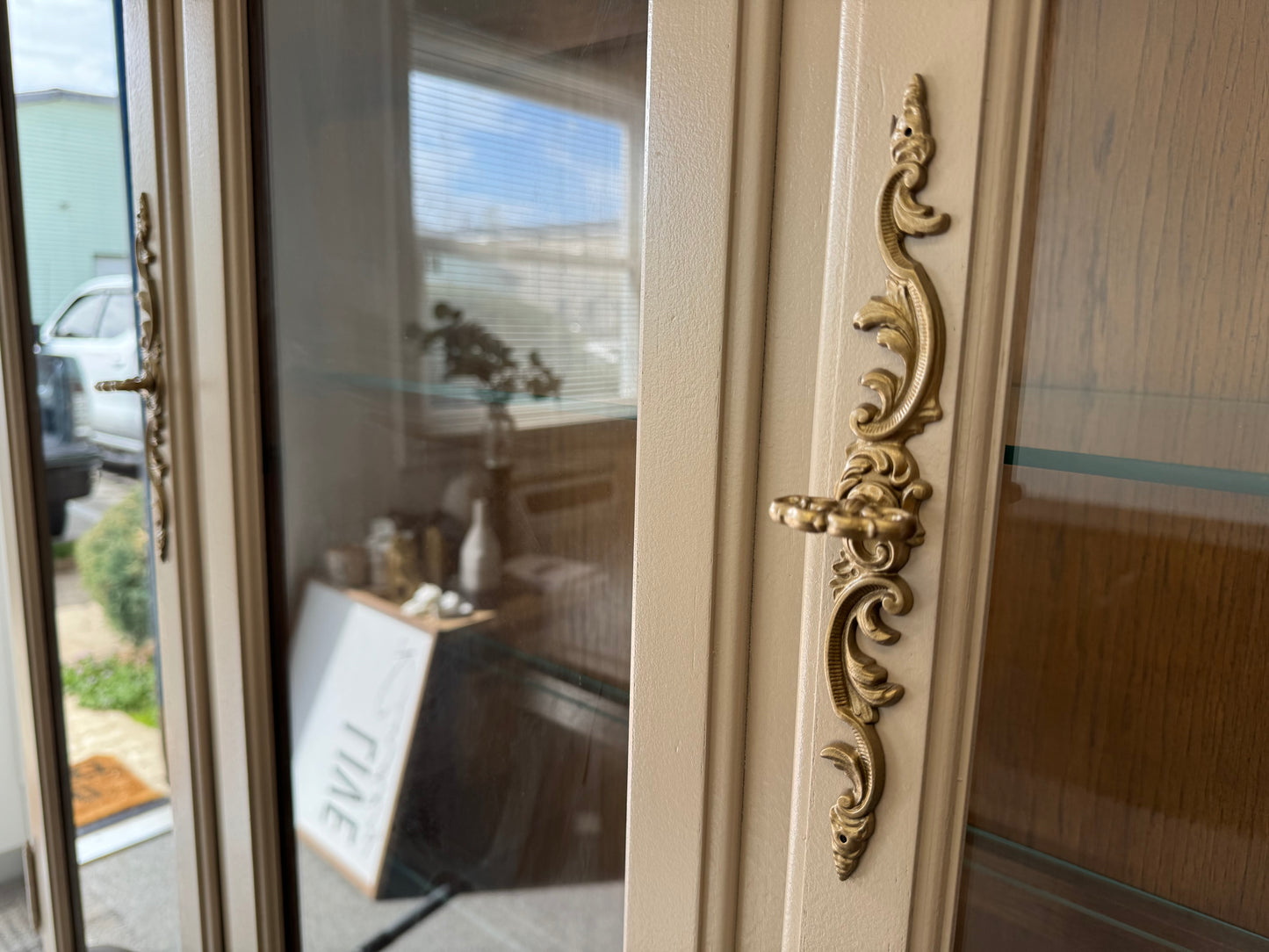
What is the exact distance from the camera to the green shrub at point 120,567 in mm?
999

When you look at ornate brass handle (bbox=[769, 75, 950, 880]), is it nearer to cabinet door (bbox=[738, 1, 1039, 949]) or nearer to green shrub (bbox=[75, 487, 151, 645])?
cabinet door (bbox=[738, 1, 1039, 949])

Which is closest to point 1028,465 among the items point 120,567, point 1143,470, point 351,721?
point 1143,470

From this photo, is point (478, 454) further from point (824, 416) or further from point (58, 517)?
point (58, 517)

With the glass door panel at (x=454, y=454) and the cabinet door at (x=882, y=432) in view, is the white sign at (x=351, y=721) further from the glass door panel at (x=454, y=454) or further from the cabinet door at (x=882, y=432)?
the cabinet door at (x=882, y=432)

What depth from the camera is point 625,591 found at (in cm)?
47

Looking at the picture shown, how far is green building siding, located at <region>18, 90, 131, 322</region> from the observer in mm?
841

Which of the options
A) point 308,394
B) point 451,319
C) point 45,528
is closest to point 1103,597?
point 451,319

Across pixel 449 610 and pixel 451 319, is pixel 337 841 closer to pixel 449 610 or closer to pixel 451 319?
pixel 449 610

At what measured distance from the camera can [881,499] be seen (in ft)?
1.06

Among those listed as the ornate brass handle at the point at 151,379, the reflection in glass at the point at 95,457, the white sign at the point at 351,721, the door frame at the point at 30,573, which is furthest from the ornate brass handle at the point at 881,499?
the door frame at the point at 30,573

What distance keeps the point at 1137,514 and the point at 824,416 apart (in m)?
0.11

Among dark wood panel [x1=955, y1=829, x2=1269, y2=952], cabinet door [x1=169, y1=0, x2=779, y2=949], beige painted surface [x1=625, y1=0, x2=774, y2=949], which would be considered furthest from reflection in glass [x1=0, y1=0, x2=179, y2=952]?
dark wood panel [x1=955, y1=829, x2=1269, y2=952]

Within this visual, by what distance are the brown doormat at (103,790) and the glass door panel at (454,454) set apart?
1.36 ft

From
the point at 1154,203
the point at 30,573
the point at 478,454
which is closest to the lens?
the point at 1154,203
